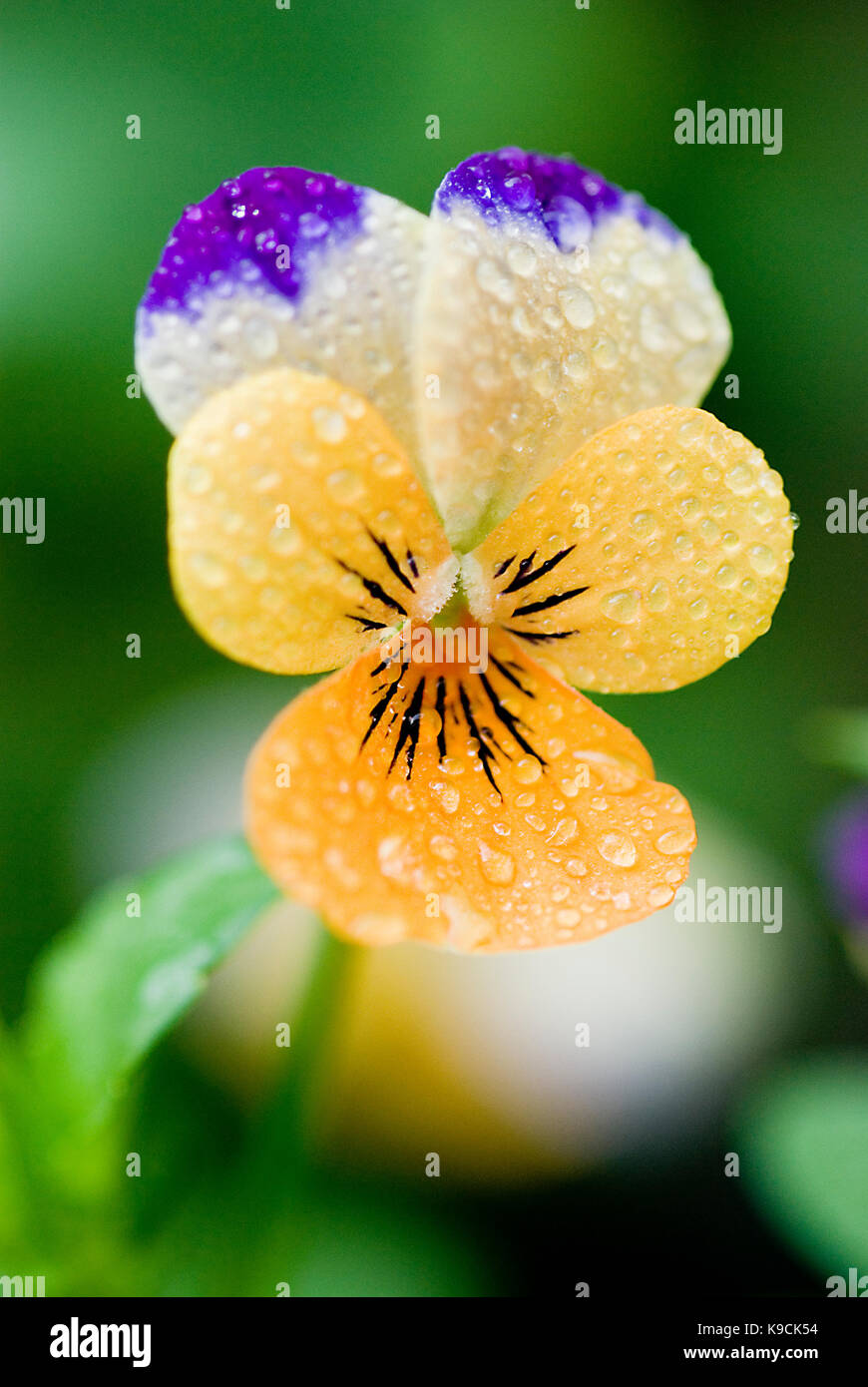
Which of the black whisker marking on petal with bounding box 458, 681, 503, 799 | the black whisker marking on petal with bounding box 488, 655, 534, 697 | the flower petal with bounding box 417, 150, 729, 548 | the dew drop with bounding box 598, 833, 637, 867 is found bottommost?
the dew drop with bounding box 598, 833, 637, 867

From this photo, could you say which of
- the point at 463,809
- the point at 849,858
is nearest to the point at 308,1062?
the point at 463,809

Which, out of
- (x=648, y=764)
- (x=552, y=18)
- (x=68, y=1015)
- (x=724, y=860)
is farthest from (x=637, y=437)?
(x=552, y=18)

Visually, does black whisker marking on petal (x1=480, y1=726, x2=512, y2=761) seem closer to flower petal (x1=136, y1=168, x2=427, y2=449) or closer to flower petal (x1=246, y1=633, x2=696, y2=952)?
flower petal (x1=246, y1=633, x2=696, y2=952)

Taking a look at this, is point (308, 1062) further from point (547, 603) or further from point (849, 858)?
point (849, 858)

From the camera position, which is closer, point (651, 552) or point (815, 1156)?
point (651, 552)

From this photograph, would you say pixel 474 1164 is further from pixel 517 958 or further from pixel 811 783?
pixel 811 783

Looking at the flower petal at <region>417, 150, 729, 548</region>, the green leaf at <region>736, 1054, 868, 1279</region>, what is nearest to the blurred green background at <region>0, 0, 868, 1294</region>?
the green leaf at <region>736, 1054, 868, 1279</region>
